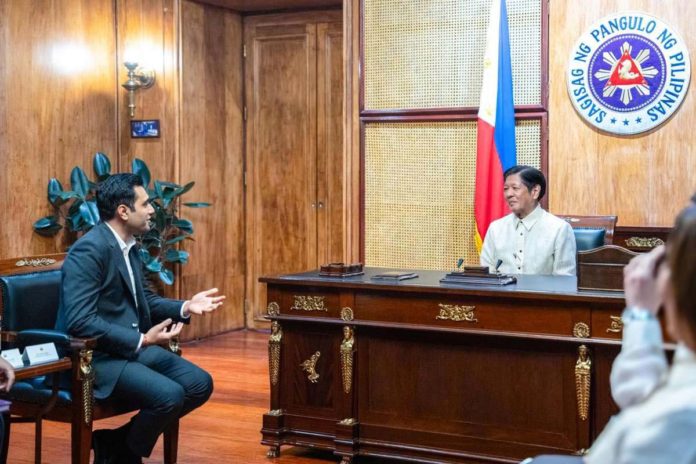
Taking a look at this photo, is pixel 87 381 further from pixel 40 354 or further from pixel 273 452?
pixel 273 452

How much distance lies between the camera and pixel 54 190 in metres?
6.32

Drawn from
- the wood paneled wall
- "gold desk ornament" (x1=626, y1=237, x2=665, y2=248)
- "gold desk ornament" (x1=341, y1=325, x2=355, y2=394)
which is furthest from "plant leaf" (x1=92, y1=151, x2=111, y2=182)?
"gold desk ornament" (x1=626, y1=237, x2=665, y2=248)

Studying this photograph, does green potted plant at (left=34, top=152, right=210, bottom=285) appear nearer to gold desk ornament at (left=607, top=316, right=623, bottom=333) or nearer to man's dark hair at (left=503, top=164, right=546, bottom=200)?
man's dark hair at (left=503, top=164, right=546, bottom=200)

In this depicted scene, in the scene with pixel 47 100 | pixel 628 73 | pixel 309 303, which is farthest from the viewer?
pixel 47 100

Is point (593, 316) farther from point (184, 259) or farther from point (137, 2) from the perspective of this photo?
point (137, 2)

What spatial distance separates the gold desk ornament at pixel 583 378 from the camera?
142 inches

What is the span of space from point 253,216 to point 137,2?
1.94 meters

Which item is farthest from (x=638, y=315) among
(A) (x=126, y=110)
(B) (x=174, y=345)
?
(A) (x=126, y=110)

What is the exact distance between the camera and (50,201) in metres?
6.37

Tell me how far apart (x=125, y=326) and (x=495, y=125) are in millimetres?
2836

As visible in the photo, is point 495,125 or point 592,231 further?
point 495,125

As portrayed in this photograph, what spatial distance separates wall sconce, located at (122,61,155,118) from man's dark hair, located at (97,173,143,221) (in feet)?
11.0

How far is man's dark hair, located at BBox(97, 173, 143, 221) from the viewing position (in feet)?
12.3

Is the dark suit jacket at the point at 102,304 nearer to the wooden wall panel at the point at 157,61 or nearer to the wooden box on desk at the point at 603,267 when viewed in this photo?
the wooden box on desk at the point at 603,267
